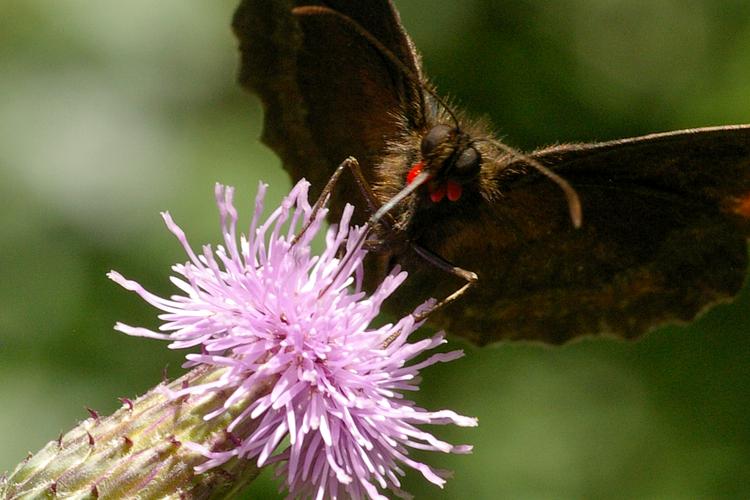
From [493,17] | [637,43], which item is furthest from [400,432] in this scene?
[637,43]

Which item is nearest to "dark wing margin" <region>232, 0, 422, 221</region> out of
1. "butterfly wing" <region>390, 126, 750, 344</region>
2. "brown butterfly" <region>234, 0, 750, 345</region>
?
"brown butterfly" <region>234, 0, 750, 345</region>

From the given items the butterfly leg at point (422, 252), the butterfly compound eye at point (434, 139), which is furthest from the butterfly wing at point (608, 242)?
the butterfly compound eye at point (434, 139)

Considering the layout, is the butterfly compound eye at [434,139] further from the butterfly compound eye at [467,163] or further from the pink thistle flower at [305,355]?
the pink thistle flower at [305,355]

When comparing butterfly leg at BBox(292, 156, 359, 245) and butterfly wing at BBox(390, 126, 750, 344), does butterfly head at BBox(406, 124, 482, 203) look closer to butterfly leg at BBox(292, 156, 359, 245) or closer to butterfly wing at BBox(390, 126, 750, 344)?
butterfly wing at BBox(390, 126, 750, 344)

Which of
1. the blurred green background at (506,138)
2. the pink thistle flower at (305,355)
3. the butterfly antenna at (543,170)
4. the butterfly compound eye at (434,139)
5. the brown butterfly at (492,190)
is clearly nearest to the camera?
the pink thistle flower at (305,355)

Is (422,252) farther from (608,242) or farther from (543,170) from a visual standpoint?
(608,242)

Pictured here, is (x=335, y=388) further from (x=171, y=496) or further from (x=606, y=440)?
(x=606, y=440)

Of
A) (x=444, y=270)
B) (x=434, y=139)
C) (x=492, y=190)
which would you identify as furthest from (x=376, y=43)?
(x=444, y=270)
